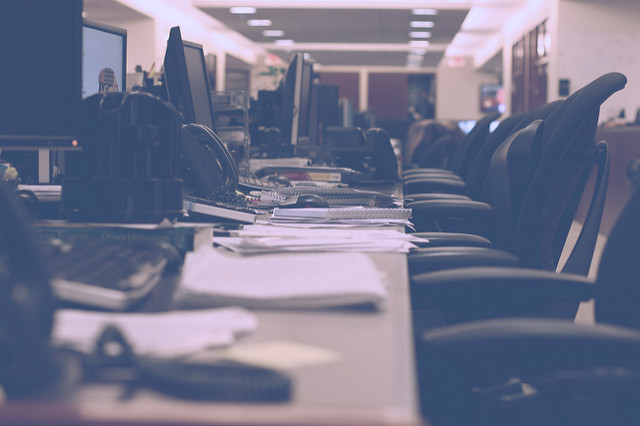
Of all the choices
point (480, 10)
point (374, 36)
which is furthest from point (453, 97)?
point (480, 10)

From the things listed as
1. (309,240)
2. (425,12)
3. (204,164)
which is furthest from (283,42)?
(309,240)

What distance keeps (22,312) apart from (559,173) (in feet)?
4.11

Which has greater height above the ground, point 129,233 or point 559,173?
point 559,173

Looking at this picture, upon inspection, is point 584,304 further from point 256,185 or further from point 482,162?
point 482,162

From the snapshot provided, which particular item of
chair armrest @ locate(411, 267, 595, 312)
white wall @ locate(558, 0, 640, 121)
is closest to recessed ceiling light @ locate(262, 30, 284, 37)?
white wall @ locate(558, 0, 640, 121)

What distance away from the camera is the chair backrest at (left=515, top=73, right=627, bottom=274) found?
A: 147cm

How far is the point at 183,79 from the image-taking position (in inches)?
82.6

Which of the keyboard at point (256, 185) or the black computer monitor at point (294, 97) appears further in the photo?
the black computer monitor at point (294, 97)

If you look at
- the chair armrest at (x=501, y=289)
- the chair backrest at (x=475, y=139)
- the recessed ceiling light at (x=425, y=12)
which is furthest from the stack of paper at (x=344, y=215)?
the recessed ceiling light at (x=425, y=12)

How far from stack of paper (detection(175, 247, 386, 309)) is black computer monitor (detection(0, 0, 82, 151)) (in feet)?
1.66

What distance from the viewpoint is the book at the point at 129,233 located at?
108cm

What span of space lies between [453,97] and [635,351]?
58.7ft

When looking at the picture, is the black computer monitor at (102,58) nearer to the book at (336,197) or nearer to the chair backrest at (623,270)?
the book at (336,197)

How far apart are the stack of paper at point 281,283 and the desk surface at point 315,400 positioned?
9cm
